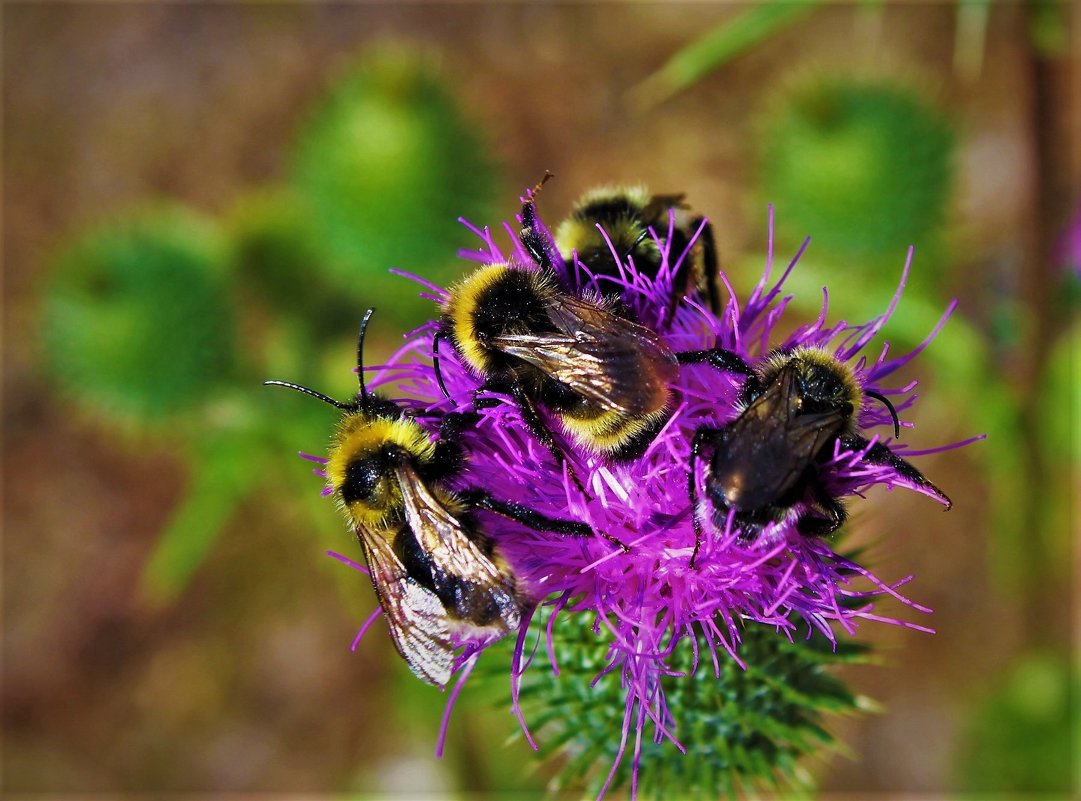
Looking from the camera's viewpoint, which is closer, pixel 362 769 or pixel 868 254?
pixel 868 254

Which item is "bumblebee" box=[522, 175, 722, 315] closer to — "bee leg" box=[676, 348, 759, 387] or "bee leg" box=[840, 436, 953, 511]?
"bee leg" box=[676, 348, 759, 387]

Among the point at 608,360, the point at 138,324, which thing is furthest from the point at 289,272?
the point at 608,360

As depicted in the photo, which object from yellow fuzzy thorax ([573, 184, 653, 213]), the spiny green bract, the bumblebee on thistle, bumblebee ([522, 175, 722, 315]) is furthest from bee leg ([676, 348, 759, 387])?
the spiny green bract

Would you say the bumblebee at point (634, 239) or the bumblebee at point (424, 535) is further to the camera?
the bumblebee at point (634, 239)

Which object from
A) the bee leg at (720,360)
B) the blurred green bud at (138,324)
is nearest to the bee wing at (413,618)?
the bee leg at (720,360)

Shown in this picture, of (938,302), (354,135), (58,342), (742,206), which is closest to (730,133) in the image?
(742,206)

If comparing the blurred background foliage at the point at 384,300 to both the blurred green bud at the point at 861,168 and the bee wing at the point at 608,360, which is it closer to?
the blurred green bud at the point at 861,168

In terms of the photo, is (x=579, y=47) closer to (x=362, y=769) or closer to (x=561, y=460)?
(x=362, y=769)
